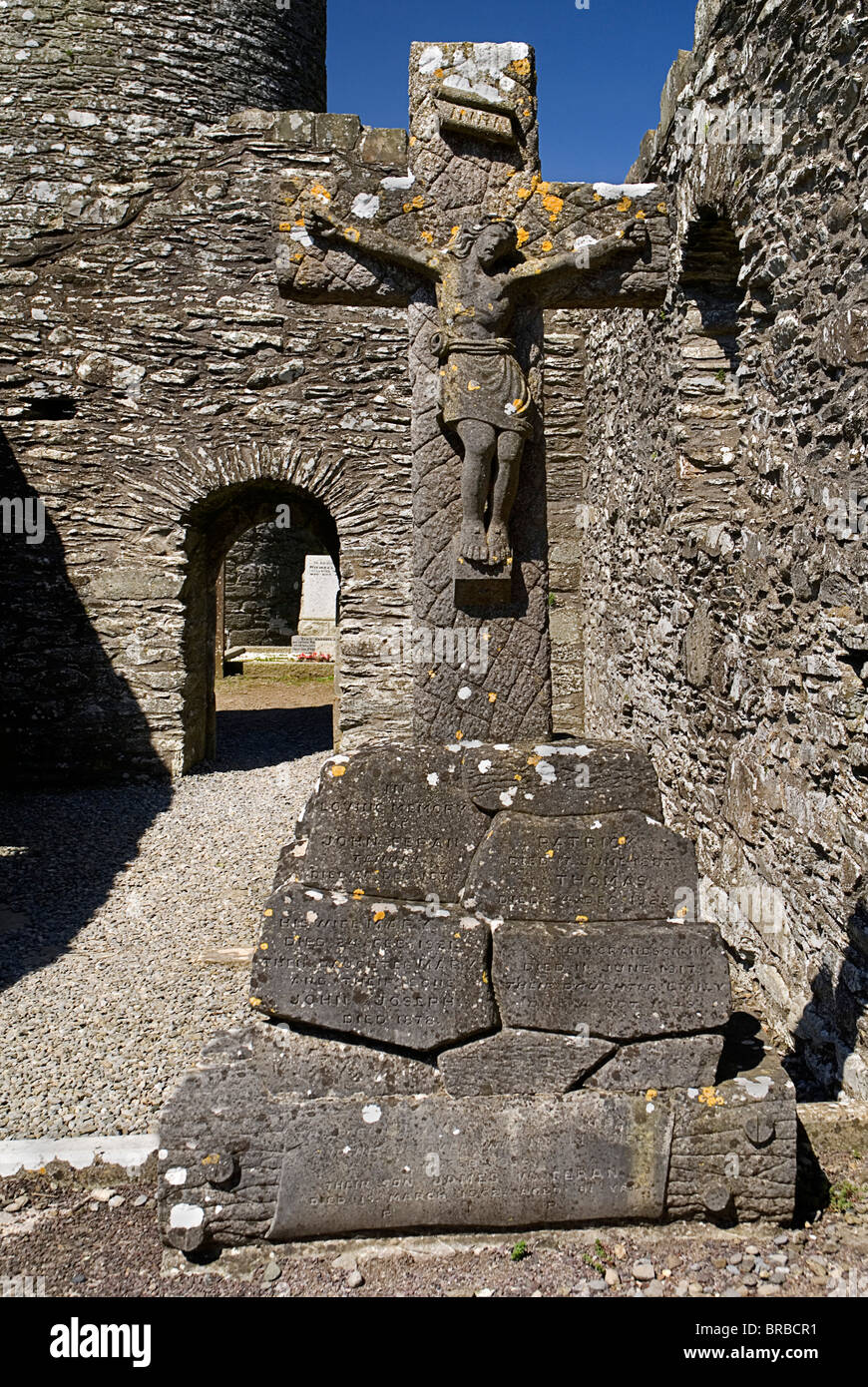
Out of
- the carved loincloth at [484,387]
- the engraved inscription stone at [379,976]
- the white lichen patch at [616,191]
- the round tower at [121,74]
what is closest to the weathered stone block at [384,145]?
the round tower at [121,74]

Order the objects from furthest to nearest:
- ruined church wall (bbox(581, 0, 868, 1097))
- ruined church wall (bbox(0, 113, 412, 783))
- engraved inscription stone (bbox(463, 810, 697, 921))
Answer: ruined church wall (bbox(0, 113, 412, 783)) → ruined church wall (bbox(581, 0, 868, 1097)) → engraved inscription stone (bbox(463, 810, 697, 921))

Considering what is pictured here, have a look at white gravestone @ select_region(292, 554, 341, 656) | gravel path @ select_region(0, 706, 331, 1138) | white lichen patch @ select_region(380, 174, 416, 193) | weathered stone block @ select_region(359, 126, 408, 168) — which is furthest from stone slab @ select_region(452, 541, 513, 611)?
white gravestone @ select_region(292, 554, 341, 656)

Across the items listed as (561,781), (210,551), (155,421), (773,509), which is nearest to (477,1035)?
(561,781)

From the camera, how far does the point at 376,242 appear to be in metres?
2.87

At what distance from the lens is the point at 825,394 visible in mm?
3471

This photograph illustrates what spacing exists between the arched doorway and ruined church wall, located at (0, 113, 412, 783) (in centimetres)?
8

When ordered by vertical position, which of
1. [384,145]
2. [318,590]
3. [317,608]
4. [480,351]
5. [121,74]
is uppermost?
[121,74]

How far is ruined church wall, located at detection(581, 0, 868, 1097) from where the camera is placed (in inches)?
128

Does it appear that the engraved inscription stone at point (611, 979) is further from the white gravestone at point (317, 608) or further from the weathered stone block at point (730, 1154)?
the white gravestone at point (317, 608)

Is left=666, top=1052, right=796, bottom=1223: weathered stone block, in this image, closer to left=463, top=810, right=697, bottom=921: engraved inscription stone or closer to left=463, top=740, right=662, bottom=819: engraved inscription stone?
left=463, top=810, right=697, bottom=921: engraved inscription stone

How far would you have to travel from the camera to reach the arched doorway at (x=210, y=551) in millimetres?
8211

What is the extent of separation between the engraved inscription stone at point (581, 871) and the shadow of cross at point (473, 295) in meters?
0.41

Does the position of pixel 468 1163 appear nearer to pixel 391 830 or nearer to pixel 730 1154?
pixel 730 1154

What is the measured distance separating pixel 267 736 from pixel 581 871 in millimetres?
7582
